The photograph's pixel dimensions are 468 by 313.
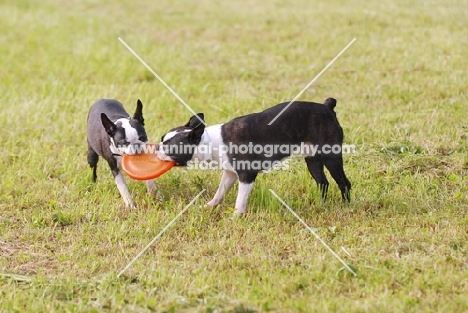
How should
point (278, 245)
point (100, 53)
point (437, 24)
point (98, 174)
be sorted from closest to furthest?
1. point (278, 245)
2. point (98, 174)
3. point (100, 53)
4. point (437, 24)

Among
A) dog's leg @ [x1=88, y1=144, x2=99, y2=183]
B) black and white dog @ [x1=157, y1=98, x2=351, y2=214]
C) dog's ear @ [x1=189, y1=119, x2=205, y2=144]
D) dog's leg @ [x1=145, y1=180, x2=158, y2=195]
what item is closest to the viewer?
dog's ear @ [x1=189, y1=119, x2=205, y2=144]

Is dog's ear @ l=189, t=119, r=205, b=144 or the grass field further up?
dog's ear @ l=189, t=119, r=205, b=144

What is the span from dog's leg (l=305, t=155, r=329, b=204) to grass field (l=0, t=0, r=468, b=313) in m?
0.10

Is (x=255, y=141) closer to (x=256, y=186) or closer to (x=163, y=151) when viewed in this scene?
(x=256, y=186)

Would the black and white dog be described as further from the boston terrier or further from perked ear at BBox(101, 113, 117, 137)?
perked ear at BBox(101, 113, 117, 137)

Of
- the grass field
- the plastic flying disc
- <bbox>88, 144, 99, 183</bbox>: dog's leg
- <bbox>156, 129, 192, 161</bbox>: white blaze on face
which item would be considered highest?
<bbox>156, 129, 192, 161</bbox>: white blaze on face

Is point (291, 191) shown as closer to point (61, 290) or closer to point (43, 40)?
point (61, 290)

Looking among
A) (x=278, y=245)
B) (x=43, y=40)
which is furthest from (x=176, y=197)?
(x=43, y=40)

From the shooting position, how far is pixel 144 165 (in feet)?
22.2

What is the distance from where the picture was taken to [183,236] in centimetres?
646

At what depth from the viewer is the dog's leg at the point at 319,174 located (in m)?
6.91

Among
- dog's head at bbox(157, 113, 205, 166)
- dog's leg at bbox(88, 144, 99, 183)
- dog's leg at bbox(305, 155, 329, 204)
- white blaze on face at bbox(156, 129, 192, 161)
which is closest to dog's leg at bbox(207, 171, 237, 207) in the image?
dog's head at bbox(157, 113, 205, 166)

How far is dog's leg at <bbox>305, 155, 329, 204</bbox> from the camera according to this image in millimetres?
6910

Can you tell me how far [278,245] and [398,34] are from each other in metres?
8.32
